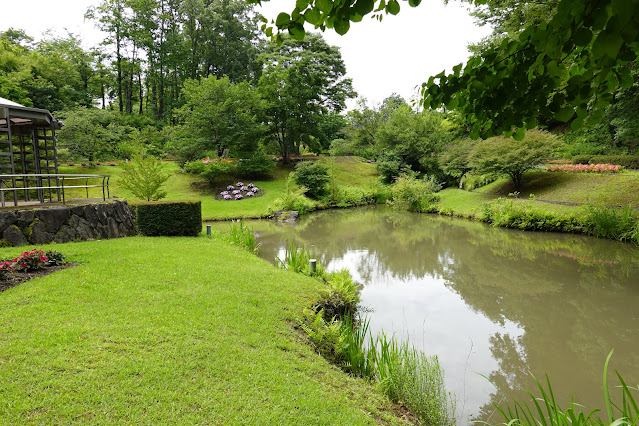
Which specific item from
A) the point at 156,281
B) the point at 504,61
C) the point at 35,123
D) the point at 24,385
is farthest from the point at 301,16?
the point at 35,123

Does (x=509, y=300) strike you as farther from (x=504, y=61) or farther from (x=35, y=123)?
(x=35, y=123)

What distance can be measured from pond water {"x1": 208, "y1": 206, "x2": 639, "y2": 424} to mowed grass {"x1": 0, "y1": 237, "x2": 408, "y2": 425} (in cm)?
154

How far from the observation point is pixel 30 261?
5.25 metres

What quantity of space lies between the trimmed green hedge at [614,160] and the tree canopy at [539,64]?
19408 millimetres

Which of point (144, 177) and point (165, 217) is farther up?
point (144, 177)

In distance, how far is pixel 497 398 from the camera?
3520 mm

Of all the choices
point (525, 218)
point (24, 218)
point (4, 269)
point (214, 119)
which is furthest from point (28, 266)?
point (214, 119)

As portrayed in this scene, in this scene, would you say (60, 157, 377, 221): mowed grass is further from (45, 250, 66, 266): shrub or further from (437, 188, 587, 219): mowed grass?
(45, 250, 66, 266): shrub

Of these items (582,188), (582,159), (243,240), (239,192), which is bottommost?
(243,240)

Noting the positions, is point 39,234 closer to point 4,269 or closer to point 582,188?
point 4,269

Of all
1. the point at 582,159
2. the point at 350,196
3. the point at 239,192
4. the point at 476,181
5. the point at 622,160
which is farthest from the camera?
the point at 350,196

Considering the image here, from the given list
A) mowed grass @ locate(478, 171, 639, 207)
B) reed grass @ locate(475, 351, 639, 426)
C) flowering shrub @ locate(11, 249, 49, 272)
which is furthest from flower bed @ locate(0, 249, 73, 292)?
mowed grass @ locate(478, 171, 639, 207)

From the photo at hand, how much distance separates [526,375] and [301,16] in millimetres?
4426

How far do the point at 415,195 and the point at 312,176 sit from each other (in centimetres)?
623
